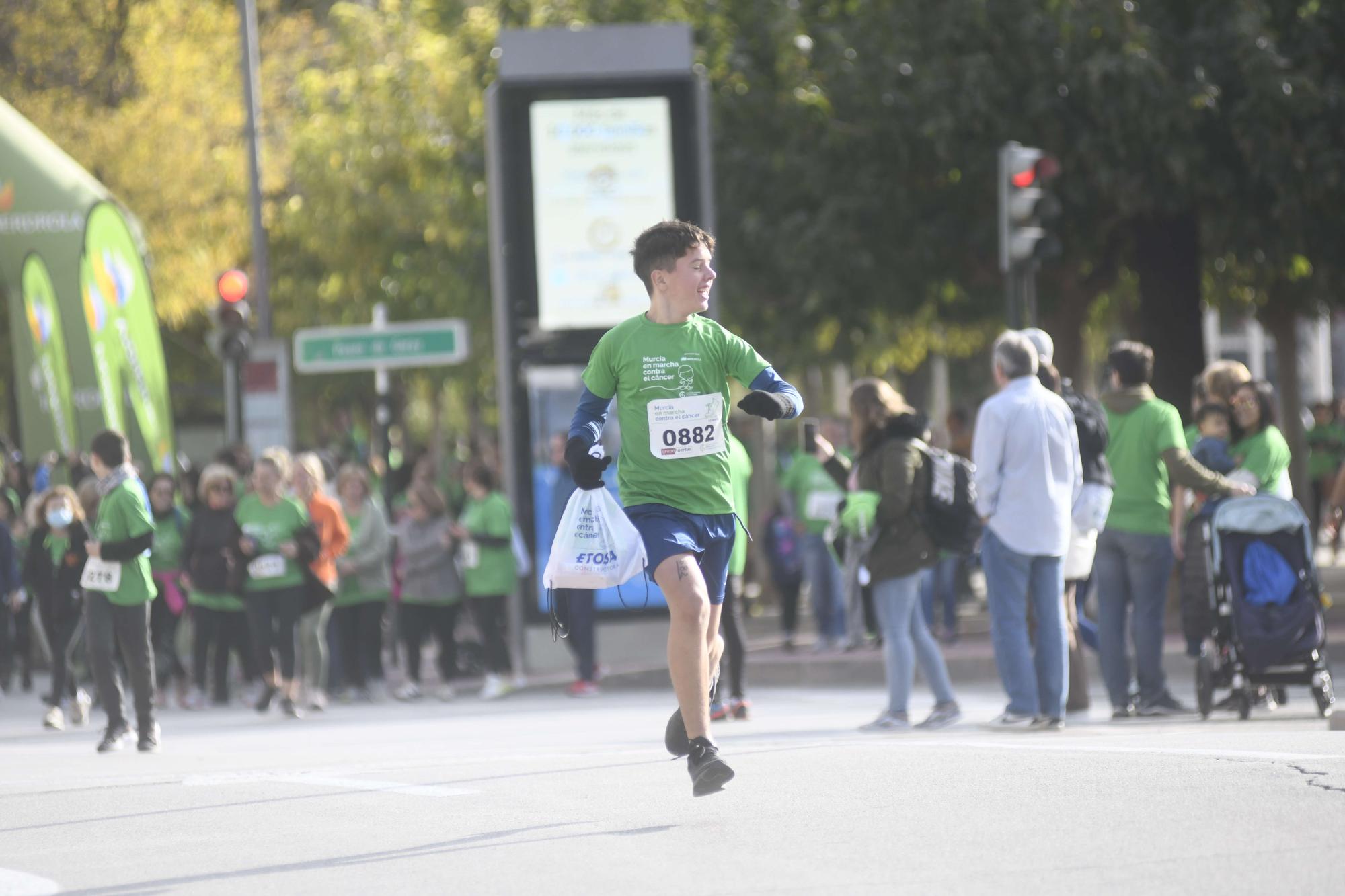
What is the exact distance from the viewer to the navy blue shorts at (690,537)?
24.3 feet

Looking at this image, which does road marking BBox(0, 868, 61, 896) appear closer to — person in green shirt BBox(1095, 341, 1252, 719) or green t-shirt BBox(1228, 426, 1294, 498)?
person in green shirt BBox(1095, 341, 1252, 719)

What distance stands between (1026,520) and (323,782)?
11.0 ft

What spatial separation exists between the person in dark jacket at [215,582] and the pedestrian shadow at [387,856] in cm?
815

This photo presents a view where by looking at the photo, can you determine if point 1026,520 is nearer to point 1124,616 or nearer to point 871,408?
point 871,408

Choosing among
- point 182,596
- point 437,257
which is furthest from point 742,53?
point 437,257

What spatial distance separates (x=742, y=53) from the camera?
19.2 m

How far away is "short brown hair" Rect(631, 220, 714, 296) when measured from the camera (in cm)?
749

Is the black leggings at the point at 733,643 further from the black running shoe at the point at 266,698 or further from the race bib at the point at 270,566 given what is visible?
the black running shoe at the point at 266,698

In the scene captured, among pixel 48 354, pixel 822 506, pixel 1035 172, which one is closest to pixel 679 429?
pixel 1035 172

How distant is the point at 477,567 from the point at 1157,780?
9109mm

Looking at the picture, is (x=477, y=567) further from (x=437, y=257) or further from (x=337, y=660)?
(x=437, y=257)

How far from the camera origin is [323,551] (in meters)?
14.9

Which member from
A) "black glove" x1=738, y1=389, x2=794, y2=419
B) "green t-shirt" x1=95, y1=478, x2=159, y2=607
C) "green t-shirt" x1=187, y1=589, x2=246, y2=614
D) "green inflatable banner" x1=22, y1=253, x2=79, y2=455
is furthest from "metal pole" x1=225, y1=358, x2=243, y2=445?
"black glove" x1=738, y1=389, x2=794, y2=419

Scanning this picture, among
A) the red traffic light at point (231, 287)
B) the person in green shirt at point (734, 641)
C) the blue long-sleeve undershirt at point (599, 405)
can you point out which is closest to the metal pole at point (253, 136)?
the red traffic light at point (231, 287)
